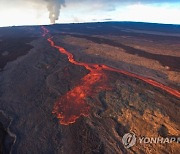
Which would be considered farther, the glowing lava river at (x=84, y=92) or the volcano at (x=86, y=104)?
the glowing lava river at (x=84, y=92)

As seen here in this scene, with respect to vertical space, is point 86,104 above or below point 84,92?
below

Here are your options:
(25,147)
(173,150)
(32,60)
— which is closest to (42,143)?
(25,147)

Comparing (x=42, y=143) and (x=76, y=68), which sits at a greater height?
(x=76, y=68)

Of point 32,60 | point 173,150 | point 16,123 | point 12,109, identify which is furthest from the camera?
point 32,60

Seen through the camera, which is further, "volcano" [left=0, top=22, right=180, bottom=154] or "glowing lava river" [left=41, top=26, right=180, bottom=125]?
"glowing lava river" [left=41, top=26, right=180, bottom=125]

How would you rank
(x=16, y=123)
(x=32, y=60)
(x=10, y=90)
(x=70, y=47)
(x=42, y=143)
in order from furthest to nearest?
(x=70, y=47) < (x=32, y=60) < (x=10, y=90) < (x=16, y=123) < (x=42, y=143)

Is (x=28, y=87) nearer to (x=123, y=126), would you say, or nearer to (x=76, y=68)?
(x=76, y=68)

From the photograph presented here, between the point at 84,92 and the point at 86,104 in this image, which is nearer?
the point at 86,104

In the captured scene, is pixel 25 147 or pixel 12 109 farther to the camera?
pixel 12 109
